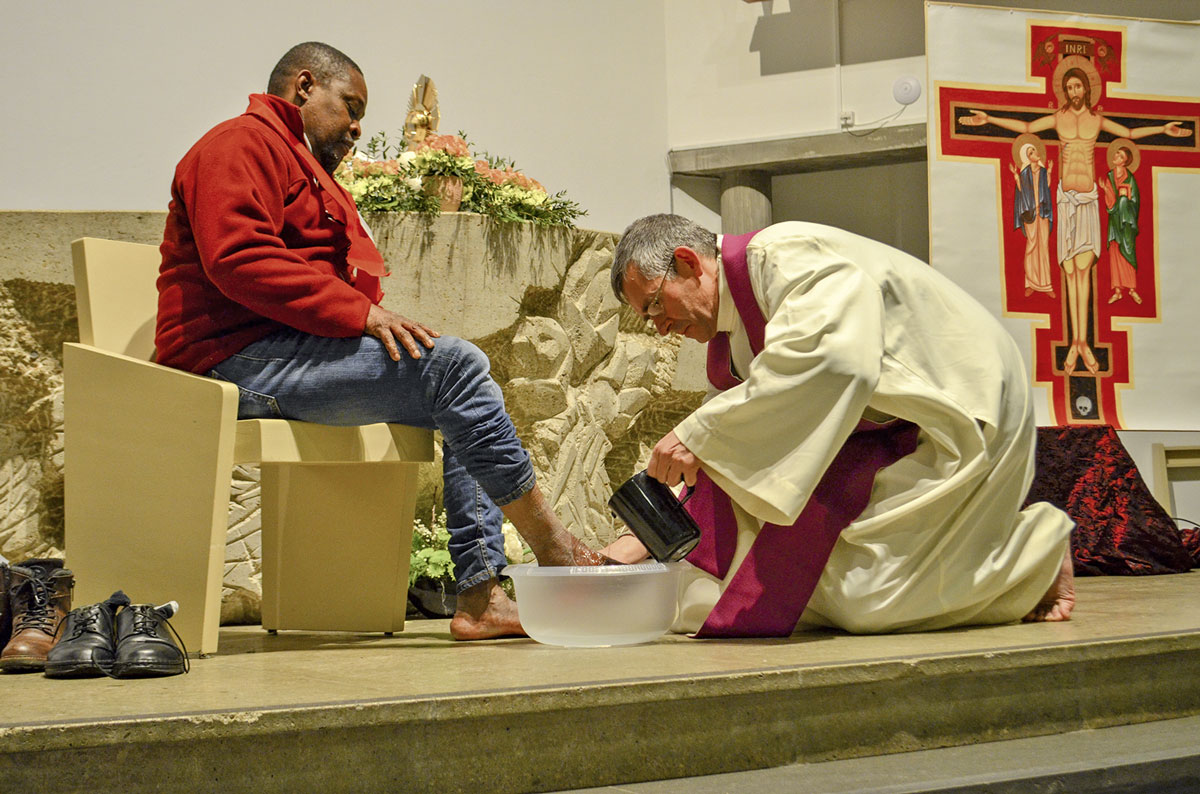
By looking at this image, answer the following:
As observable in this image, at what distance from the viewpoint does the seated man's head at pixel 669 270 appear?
8.98 feet

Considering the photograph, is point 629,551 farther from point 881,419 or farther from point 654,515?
point 881,419

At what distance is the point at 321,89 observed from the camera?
9.37 ft

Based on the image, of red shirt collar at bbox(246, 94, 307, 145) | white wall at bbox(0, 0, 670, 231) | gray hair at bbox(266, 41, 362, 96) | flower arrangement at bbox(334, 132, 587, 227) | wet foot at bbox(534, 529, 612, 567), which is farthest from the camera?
white wall at bbox(0, 0, 670, 231)

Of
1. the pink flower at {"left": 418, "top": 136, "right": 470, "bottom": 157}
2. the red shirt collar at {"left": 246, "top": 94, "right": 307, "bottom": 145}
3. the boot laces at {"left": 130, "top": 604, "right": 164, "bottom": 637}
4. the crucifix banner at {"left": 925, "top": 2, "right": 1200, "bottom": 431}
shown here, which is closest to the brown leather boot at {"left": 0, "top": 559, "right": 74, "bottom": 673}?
the boot laces at {"left": 130, "top": 604, "right": 164, "bottom": 637}

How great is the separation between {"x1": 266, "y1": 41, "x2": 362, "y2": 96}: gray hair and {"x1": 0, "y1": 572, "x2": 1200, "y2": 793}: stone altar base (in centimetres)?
132

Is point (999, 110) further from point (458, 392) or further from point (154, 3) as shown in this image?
point (154, 3)

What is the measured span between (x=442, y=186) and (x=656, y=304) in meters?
1.65

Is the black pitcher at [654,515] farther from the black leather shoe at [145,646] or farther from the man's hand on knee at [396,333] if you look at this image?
the black leather shoe at [145,646]

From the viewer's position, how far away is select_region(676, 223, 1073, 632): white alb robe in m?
2.48

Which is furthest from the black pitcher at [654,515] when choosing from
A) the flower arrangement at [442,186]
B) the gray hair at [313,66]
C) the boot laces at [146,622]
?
the flower arrangement at [442,186]

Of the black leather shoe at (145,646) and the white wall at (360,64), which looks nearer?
the black leather shoe at (145,646)

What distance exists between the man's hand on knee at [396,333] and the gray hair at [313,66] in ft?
2.09

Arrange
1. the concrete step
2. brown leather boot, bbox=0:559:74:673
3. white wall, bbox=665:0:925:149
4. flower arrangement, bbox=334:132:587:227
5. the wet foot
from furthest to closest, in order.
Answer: white wall, bbox=665:0:925:149, flower arrangement, bbox=334:132:587:227, the wet foot, brown leather boot, bbox=0:559:74:673, the concrete step

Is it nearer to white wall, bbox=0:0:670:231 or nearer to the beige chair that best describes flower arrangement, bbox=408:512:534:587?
the beige chair
